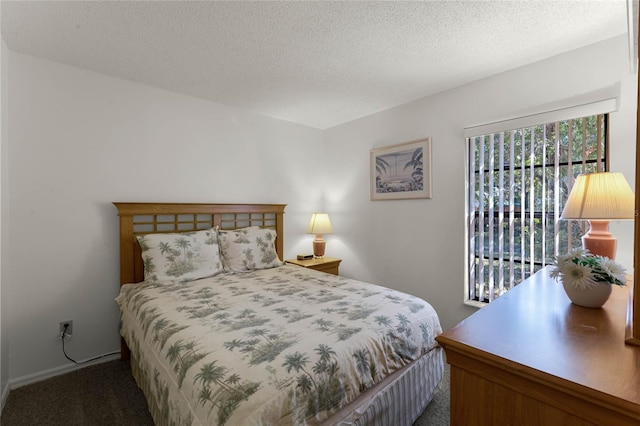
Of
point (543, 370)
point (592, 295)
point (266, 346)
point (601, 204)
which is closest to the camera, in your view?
point (543, 370)

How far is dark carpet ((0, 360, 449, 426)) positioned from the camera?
1.67 m

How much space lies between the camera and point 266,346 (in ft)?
4.05

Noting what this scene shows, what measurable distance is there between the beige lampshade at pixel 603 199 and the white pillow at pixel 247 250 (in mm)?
2335

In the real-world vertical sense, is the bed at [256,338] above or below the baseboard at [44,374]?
above

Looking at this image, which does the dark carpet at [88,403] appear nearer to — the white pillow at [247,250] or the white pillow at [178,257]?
the white pillow at [178,257]

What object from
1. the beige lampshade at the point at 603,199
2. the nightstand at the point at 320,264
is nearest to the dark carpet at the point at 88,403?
the beige lampshade at the point at 603,199

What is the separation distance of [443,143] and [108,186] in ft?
10.0

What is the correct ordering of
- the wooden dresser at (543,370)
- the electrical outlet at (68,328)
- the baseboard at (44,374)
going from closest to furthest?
the wooden dresser at (543,370) < the baseboard at (44,374) < the electrical outlet at (68,328)

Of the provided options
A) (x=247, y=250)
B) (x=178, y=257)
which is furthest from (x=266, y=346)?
(x=247, y=250)

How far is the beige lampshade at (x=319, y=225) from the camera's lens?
3500 mm

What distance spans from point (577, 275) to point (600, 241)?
661mm

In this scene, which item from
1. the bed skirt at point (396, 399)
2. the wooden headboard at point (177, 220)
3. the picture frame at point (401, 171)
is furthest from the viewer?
the picture frame at point (401, 171)

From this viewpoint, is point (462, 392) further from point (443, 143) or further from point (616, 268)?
point (443, 143)

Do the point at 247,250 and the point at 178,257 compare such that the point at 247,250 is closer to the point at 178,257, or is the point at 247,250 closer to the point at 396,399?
the point at 178,257
